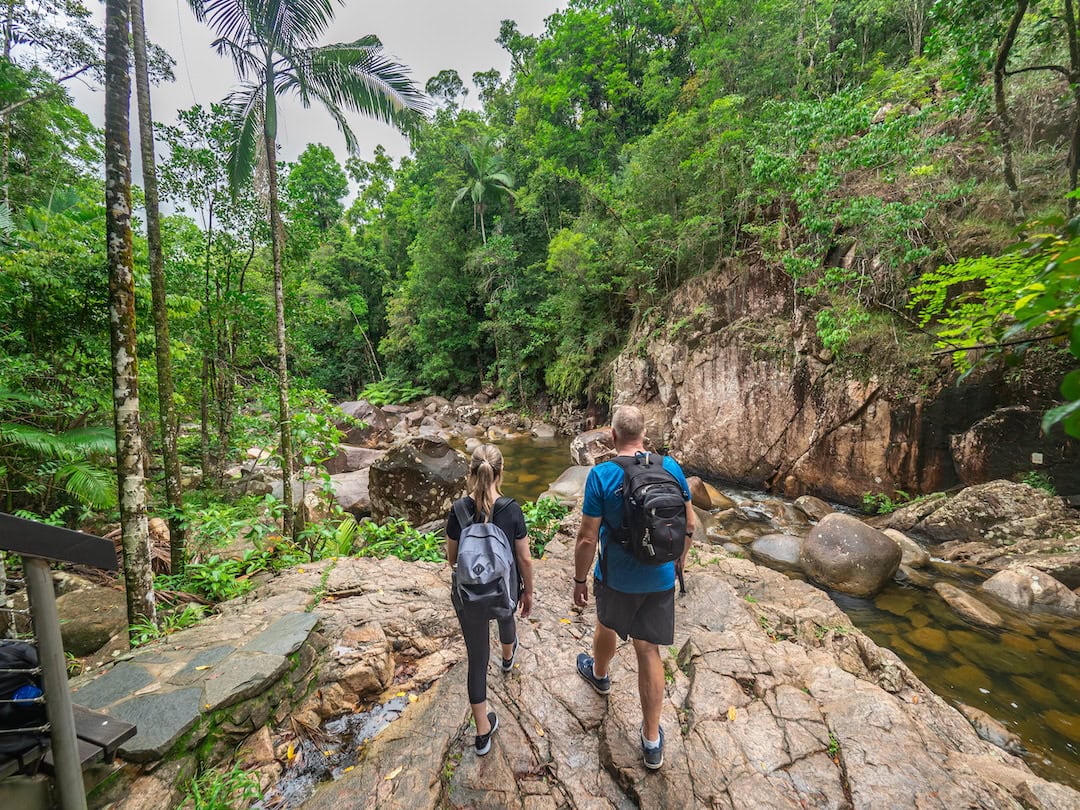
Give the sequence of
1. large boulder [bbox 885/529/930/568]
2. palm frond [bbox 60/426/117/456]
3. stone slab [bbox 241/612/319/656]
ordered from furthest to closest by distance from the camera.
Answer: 1. large boulder [bbox 885/529/930/568]
2. palm frond [bbox 60/426/117/456]
3. stone slab [bbox 241/612/319/656]

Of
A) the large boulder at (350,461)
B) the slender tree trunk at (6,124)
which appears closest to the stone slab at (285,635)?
the large boulder at (350,461)

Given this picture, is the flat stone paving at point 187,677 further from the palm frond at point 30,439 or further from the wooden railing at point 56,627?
the palm frond at point 30,439

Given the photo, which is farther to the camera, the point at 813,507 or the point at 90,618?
the point at 813,507

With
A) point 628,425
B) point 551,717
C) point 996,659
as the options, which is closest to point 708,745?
point 551,717

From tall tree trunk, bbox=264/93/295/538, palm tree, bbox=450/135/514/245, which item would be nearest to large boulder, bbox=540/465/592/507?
tall tree trunk, bbox=264/93/295/538

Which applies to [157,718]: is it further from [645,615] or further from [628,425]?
[628,425]

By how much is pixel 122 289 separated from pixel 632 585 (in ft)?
14.6

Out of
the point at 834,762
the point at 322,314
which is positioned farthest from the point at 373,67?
the point at 834,762

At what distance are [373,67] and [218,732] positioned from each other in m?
8.07

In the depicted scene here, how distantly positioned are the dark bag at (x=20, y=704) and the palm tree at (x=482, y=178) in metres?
21.0

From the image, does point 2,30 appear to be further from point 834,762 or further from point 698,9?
point 698,9

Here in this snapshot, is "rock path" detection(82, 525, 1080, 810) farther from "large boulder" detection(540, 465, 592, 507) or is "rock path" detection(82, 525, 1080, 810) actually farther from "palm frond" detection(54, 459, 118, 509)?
"large boulder" detection(540, 465, 592, 507)

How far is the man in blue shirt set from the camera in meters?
2.42

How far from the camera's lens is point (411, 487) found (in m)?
7.43
